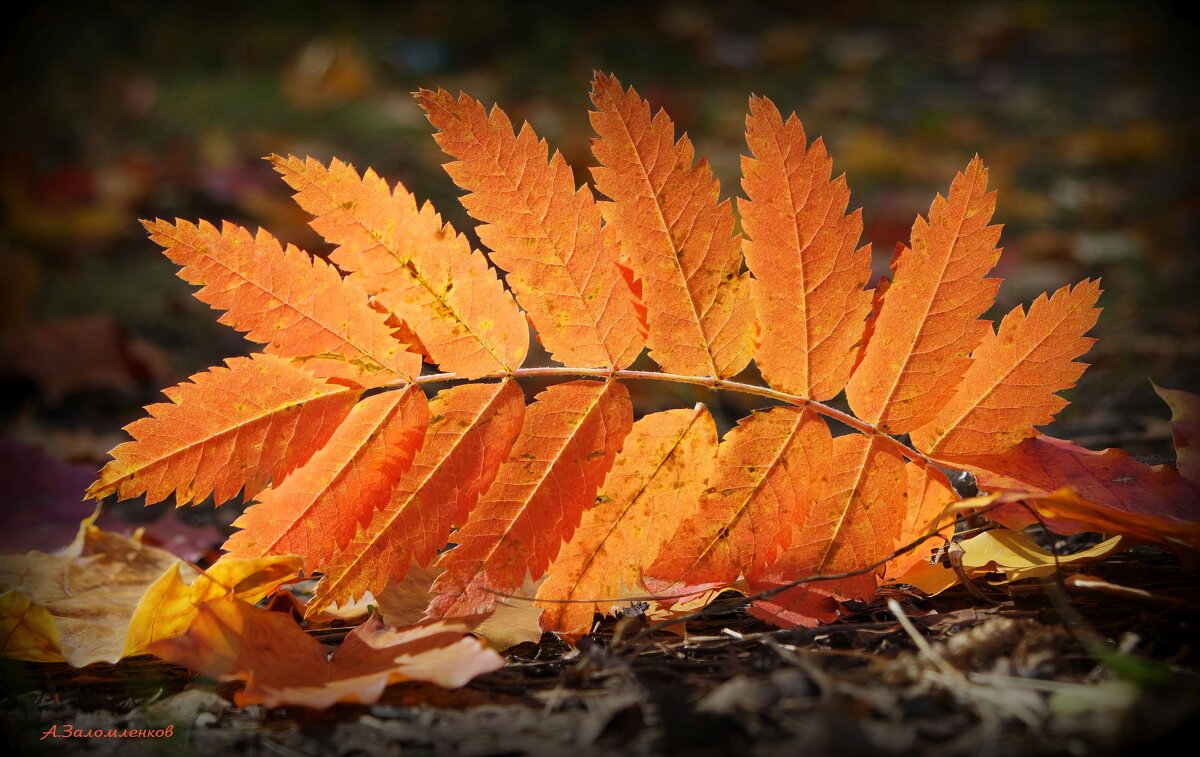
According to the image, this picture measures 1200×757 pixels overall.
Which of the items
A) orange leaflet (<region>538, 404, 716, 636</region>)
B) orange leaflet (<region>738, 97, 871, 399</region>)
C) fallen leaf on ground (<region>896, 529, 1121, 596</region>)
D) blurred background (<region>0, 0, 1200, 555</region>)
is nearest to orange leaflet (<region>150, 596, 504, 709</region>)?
orange leaflet (<region>538, 404, 716, 636</region>)

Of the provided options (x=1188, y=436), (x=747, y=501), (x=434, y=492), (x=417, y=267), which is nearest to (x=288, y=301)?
(x=417, y=267)

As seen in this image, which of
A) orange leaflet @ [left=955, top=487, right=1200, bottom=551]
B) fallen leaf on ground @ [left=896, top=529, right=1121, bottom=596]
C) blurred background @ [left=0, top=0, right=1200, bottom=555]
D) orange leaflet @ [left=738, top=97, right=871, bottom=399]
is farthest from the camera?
blurred background @ [left=0, top=0, right=1200, bottom=555]

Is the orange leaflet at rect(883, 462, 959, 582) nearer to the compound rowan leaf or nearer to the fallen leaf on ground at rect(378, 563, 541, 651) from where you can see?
the fallen leaf on ground at rect(378, 563, 541, 651)

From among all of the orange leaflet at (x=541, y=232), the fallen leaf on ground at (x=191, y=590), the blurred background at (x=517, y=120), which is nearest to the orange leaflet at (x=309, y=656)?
the fallen leaf on ground at (x=191, y=590)

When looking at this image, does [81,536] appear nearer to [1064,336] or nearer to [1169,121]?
[1064,336]

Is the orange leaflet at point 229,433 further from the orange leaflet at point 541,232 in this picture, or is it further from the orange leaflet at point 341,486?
the orange leaflet at point 541,232

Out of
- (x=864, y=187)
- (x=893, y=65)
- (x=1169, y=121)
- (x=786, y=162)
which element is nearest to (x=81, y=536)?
(x=786, y=162)

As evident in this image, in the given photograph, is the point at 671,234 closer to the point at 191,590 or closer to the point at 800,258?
the point at 800,258
